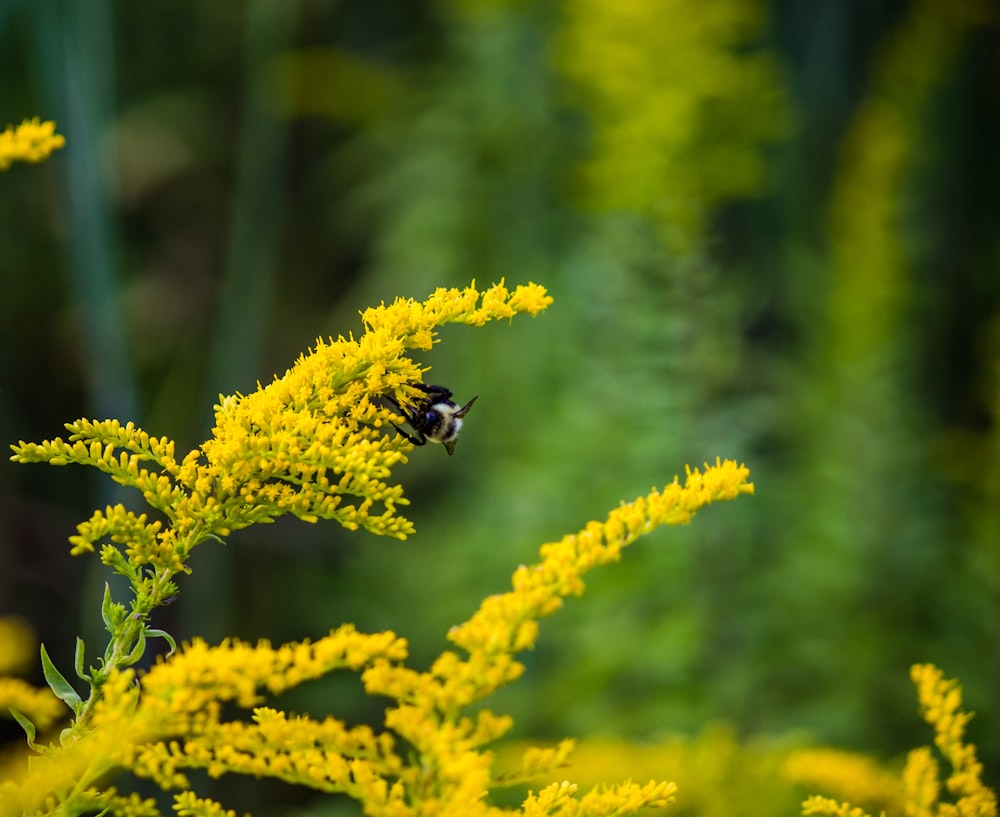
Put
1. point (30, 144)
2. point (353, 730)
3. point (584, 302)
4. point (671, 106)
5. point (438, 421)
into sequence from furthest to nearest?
point (584, 302) → point (671, 106) → point (438, 421) → point (30, 144) → point (353, 730)

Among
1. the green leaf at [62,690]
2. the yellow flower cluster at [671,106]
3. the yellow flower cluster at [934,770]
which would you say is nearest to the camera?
the green leaf at [62,690]

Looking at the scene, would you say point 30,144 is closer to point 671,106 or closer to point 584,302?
point 671,106

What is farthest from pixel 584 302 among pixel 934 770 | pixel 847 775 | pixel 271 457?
pixel 271 457

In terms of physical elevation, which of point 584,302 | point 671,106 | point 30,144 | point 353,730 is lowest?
point 353,730

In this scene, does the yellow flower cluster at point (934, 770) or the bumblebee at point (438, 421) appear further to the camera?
the bumblebee at point (438, 421)

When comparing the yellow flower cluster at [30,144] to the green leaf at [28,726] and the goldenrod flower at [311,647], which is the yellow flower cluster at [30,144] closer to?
the goldenrod flower at [311,647]

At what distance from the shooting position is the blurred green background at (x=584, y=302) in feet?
9.06

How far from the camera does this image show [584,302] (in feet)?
10.3

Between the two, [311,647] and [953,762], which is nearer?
[311,647]

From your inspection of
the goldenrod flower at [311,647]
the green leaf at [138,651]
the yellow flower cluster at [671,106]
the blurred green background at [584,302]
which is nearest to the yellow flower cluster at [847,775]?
the goldenrod flower at [311,647]

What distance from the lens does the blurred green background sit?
2762 millimetres

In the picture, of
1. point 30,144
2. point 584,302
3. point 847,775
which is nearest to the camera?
point 30,144

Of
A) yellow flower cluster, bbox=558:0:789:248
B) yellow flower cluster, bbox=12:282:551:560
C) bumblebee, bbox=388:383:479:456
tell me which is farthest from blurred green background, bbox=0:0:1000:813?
yellow flower cluster, bbox=12:282:551:560

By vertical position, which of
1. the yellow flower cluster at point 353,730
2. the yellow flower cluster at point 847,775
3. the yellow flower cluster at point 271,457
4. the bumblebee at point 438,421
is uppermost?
the bumblebee at point 438,421
